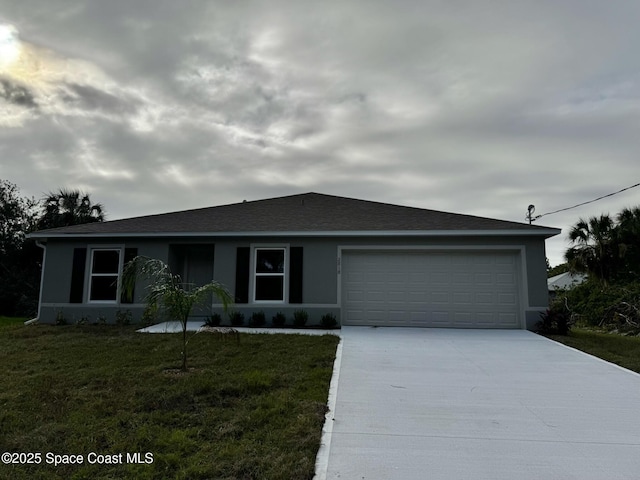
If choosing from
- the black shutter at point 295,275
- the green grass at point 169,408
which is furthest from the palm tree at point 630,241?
the green grass at point 169,408

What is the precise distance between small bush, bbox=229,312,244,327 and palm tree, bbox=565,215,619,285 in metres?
13.3

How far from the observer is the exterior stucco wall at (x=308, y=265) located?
10062 mm

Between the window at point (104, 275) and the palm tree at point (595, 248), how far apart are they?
16.8 m

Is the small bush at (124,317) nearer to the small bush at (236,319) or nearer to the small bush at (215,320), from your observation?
the small bush at (215,320)

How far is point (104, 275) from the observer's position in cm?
1131

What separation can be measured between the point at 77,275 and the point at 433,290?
10381 millimetres

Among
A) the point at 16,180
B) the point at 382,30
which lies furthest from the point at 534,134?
the point at 16,180

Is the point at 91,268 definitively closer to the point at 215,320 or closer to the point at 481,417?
the point at 215,320

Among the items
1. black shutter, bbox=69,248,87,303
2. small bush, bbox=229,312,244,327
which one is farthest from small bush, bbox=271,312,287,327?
black shutter, bbox=69,248,87,303

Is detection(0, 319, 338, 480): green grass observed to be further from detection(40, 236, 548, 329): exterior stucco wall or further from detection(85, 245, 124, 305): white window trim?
detection(85, 245, 124, 305): white window trim

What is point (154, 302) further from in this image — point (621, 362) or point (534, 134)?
point (534, 134)

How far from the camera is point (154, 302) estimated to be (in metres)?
5.94

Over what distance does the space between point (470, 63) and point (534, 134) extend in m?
3.56

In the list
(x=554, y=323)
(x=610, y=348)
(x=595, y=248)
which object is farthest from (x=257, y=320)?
(x=595, y=248)
